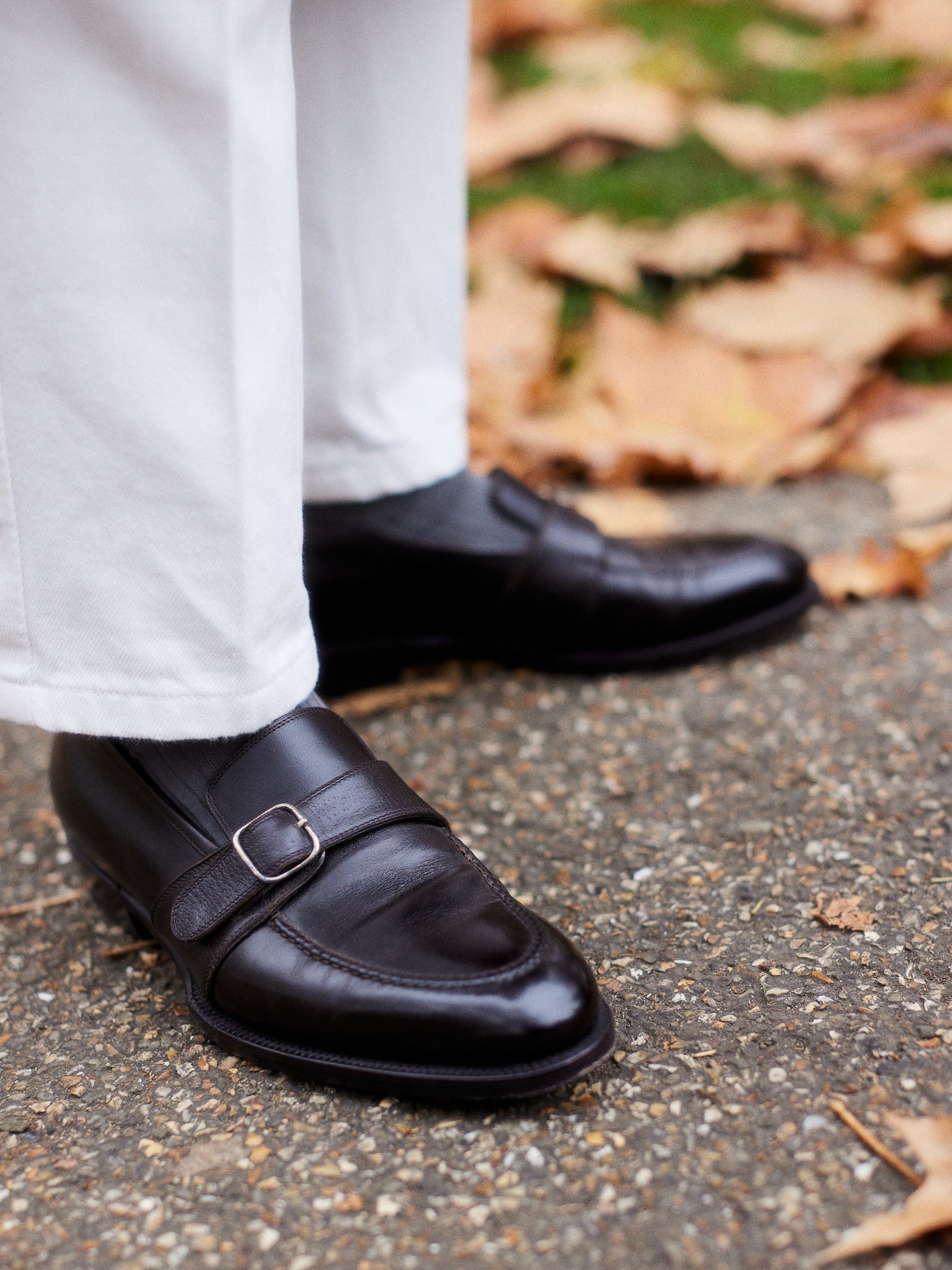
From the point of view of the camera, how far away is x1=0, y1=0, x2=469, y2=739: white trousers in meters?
0.65

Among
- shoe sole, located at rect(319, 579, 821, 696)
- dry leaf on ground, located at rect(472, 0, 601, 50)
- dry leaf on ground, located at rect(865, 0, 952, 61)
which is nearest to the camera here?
shoe sole, located at rect(319, 579, 821, 696)

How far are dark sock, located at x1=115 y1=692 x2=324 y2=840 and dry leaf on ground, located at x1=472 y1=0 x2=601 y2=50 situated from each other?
2860 millimetres

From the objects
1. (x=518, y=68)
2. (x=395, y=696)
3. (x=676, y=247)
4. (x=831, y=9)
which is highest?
(x=831, y=9)

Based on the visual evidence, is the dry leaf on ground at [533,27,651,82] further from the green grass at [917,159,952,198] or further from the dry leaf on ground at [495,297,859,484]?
the dry leaf on ground at [495,297,859,484]

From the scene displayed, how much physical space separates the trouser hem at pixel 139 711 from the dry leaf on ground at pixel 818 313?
1.26 meters

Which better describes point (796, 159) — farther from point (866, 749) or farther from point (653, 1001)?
point (653, 1001)

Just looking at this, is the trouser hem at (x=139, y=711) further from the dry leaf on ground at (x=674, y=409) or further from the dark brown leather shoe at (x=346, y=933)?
the dry leaf on ground at (x=674, y=409)

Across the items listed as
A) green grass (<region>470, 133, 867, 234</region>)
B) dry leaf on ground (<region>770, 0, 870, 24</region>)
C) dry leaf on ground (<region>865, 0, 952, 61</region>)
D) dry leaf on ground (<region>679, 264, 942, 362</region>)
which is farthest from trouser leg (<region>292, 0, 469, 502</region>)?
dry leaf on ground (<region>770, 0, 870, 24</region>)

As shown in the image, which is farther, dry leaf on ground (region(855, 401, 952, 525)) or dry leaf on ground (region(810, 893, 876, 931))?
dry leaf on ground (region(855, 401, 952, 525))

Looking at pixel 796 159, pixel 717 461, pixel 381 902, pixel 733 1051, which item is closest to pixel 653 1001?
pixel 733 1051

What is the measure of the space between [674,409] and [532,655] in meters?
0.67

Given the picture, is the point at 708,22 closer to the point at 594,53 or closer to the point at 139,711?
the point at 594,53

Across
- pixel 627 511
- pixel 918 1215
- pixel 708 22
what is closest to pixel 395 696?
pixel 627 511

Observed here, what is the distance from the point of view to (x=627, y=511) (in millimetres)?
1588
